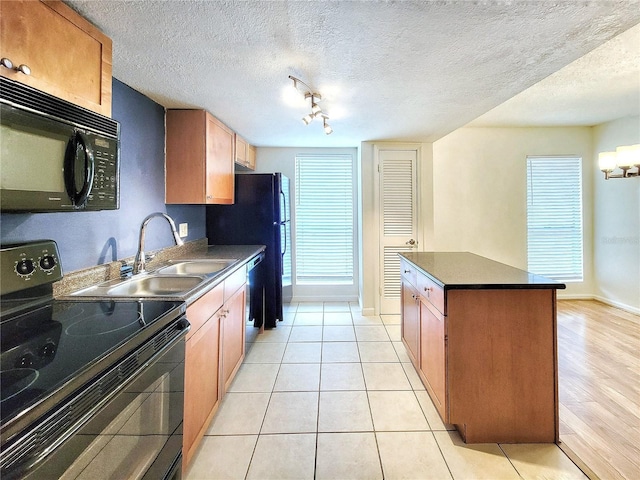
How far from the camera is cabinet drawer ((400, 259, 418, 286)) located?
2311 millimetres

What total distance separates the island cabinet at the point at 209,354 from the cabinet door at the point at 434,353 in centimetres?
131

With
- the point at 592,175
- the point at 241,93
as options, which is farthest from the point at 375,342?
the point at 592,175

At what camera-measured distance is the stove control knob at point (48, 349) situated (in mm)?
804

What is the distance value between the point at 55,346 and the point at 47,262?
63cm

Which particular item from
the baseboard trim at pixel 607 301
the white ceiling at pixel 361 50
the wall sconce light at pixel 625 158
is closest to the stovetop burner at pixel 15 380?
the white ceiling at pixel 361 50

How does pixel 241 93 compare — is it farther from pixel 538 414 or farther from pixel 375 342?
pixel 538 414

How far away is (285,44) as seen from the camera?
1509 millimetres

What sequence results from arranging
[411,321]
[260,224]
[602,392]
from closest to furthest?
[602,392] < [411,321] < [260,224]

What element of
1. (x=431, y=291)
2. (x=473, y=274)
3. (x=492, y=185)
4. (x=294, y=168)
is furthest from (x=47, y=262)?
(x=492, y=185)

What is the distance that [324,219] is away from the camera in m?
4.24

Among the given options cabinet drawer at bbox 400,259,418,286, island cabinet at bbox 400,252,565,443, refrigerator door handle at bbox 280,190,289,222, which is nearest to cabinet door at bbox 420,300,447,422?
island cabinet at bbox 400,252,565,443

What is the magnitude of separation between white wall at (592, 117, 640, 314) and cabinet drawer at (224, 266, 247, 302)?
4.60 meters

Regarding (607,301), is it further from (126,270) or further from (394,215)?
(126,270)

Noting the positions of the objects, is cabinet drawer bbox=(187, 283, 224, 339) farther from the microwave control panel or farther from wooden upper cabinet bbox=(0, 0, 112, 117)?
wooden upper cabinet bbox=(0, 0, 112, 117)
